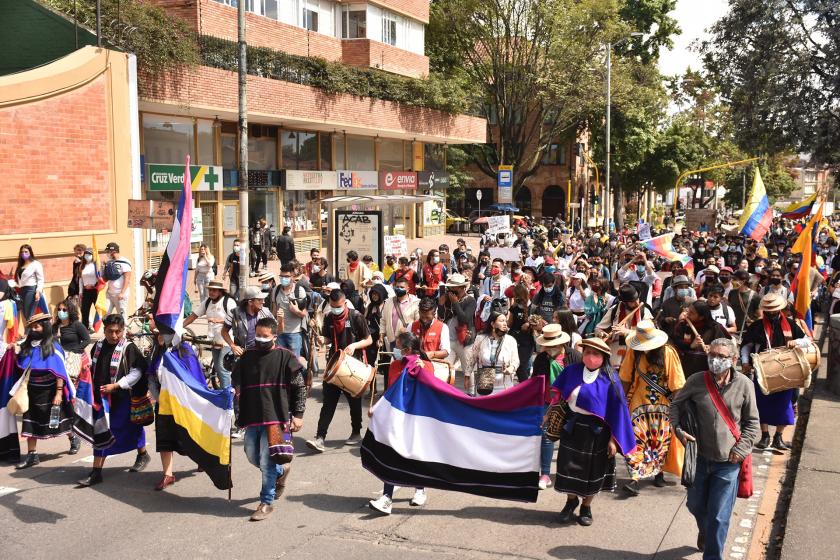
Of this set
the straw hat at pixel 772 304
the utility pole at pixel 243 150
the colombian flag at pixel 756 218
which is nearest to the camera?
the straw hat at pixel 772 304

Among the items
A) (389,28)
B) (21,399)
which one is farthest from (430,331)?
(389,28)

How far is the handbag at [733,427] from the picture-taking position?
6074 millimetres

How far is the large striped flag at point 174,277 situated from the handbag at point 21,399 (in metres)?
1.64

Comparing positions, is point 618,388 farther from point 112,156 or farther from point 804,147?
point 804,147

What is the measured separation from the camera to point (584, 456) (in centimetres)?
695

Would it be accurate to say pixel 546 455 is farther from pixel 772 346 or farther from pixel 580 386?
pixel 772 346

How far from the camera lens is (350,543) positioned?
679 centimetres

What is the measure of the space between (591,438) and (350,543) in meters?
2.00

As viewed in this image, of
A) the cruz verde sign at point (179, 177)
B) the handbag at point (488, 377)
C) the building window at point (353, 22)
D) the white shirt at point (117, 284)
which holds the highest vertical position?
the building window at point (353, 22)

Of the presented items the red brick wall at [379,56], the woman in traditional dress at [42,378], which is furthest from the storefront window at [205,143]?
the woman in traditional dress at [42,378]

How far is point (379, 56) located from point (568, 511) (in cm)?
2844

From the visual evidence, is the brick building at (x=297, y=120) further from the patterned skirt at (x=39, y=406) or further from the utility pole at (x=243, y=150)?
the patterned skirt at (x=39, y=406)

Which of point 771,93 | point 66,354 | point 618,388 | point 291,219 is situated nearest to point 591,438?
point 618,388

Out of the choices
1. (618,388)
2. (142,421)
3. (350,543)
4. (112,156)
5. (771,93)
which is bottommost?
(350,543)
